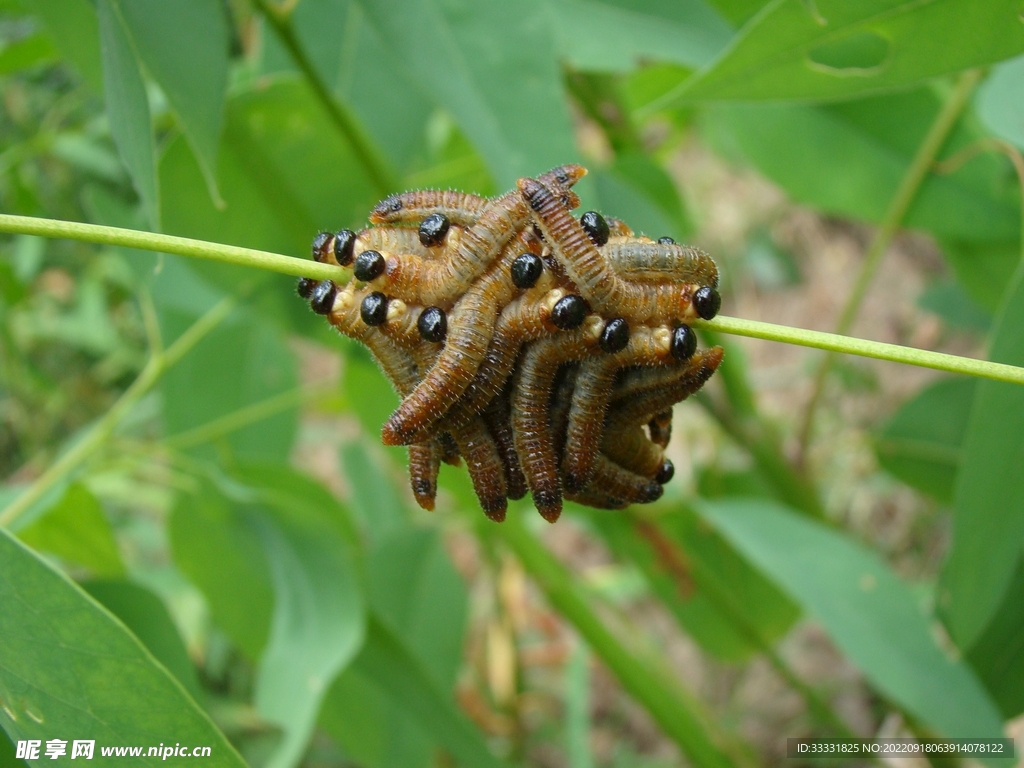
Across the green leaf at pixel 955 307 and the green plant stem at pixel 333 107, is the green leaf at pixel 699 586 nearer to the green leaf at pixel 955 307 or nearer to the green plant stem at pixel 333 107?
the green leaf at pixel 955 307

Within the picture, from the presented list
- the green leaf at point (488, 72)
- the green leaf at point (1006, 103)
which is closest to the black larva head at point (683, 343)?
the green leaf at point (488, 72)

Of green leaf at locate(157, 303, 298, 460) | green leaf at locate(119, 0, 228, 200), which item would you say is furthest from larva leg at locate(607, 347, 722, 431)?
green leaf at locate(157, 303, 298, 460)

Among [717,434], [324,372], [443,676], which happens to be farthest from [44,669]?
[324,372]

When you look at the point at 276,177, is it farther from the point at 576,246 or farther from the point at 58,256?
the point at 58,256

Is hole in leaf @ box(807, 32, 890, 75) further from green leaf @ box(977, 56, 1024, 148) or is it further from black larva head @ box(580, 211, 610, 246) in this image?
black larva head @ box(580, 211, 610, 246)

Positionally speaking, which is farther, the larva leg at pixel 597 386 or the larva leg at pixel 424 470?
the larva leg at pixel 424 470
